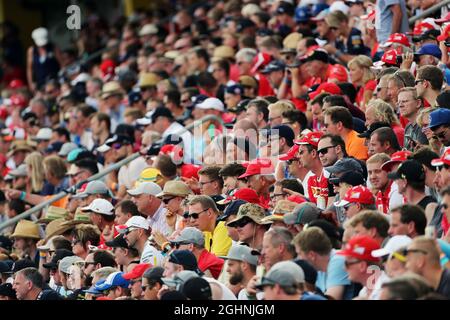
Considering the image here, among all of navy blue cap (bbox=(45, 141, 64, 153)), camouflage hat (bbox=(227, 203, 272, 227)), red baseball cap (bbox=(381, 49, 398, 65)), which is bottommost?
camouflage hat (bbox=(227, 203, 272, 227))

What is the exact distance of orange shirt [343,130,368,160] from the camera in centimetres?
1229

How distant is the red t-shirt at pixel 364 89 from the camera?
14.0 m

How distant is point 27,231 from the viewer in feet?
47.5

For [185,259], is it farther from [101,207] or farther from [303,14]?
[303,14]

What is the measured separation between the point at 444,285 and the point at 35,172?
948 cm

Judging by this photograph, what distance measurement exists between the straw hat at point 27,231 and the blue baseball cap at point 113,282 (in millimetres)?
3587

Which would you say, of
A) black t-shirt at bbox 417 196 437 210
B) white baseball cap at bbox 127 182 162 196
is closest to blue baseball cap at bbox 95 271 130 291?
white baseball cap at bbox 127 182 162 196

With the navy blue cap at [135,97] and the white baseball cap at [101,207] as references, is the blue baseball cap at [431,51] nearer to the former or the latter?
the white baseball cap at [101,207]

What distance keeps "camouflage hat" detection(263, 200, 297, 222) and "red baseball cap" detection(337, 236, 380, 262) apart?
149 cm

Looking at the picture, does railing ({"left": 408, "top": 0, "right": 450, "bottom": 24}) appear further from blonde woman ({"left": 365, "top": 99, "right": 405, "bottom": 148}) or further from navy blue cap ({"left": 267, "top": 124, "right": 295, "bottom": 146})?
blonde woman ({"left": 365, "top": 99, "right": 405, "bottom": 148})

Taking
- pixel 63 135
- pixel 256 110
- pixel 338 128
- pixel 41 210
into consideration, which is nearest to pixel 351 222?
pixel 338 128

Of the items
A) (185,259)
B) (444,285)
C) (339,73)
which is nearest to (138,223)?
(185,259)

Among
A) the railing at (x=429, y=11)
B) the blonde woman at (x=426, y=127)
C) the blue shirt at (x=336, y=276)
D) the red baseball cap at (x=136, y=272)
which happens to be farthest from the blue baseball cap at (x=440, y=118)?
the railing at (x=429, y=11)

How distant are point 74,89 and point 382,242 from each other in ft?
43.0
